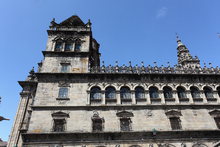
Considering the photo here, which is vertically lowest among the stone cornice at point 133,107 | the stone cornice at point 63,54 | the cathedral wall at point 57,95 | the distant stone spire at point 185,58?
the stone cornice at point 133,107

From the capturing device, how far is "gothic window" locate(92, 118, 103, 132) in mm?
16359

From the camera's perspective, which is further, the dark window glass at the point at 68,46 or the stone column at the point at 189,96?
the dark window glass at the point at 68,46

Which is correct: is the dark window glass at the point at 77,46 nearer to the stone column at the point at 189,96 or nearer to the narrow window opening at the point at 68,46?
the narrow window opening at the point at 68,46

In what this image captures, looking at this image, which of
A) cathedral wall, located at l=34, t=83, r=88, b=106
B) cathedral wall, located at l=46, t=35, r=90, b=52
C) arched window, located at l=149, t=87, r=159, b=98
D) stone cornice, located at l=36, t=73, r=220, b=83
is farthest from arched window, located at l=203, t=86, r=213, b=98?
cathedral wall, located at l=46, t=35, r=90, b=52

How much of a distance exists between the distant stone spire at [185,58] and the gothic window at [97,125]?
26702 mm

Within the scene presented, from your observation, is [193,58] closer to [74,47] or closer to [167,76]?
[167,76]

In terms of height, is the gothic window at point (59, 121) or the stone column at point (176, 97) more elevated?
the stone column at point (176, 97)

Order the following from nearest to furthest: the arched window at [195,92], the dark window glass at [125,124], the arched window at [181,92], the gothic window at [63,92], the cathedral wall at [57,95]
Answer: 1. the dark window glass at [125,124]
2. the cathedral wall at [57,95]
3. the gothic window at [63,92]
4. the arched window at [181,92]
5. the arched window at [195,92]

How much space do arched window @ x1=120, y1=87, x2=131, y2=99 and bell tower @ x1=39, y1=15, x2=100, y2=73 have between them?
4.60 meters

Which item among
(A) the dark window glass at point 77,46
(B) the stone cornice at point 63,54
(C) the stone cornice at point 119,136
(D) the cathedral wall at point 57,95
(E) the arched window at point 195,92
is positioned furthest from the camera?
(A) the dark window glass at point 77,46

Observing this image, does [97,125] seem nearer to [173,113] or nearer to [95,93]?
[95,93]

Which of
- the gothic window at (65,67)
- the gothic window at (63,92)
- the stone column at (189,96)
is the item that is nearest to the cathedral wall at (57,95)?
the gothic window at (63,92)

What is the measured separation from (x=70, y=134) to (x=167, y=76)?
11.8 metres

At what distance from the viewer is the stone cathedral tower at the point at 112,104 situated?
619 inches
